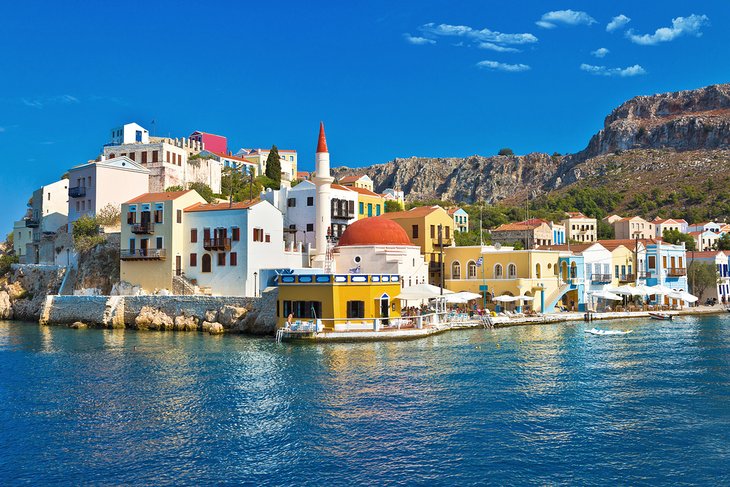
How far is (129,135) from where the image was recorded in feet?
231

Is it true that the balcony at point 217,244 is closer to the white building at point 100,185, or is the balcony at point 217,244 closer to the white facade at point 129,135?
the white building at point 100,185

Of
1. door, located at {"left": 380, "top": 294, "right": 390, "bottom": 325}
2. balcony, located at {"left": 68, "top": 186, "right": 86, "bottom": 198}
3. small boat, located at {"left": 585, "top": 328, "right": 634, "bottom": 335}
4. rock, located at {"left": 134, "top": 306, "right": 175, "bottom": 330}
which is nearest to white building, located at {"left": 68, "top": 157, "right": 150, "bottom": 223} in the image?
balcony, located at {"left": 68, "top": 186, "right": 86, "bottom": 198}

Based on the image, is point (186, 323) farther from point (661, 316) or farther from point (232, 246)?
point (661, 316)

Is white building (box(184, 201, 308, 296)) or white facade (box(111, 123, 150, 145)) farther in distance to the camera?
white facade (box(111, 123, 150, 145))

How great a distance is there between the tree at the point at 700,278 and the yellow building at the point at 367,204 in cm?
3259

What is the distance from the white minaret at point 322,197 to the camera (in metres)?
52.9

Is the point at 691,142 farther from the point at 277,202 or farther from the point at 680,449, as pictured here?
the point at 680,449

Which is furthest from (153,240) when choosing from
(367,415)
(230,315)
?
(367,415)

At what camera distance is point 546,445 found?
18047mm

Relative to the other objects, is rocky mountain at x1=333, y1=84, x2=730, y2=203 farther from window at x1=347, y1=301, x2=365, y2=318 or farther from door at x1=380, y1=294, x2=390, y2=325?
window at x1=347, y1=301, x2=365, y2=318

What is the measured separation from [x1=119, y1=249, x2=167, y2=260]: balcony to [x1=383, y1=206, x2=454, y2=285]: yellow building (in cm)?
1988

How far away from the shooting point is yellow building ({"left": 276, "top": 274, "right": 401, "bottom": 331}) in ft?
122

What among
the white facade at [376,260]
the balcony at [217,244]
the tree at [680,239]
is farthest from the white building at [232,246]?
the tree at [680,239]

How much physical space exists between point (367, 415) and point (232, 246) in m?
28.0
